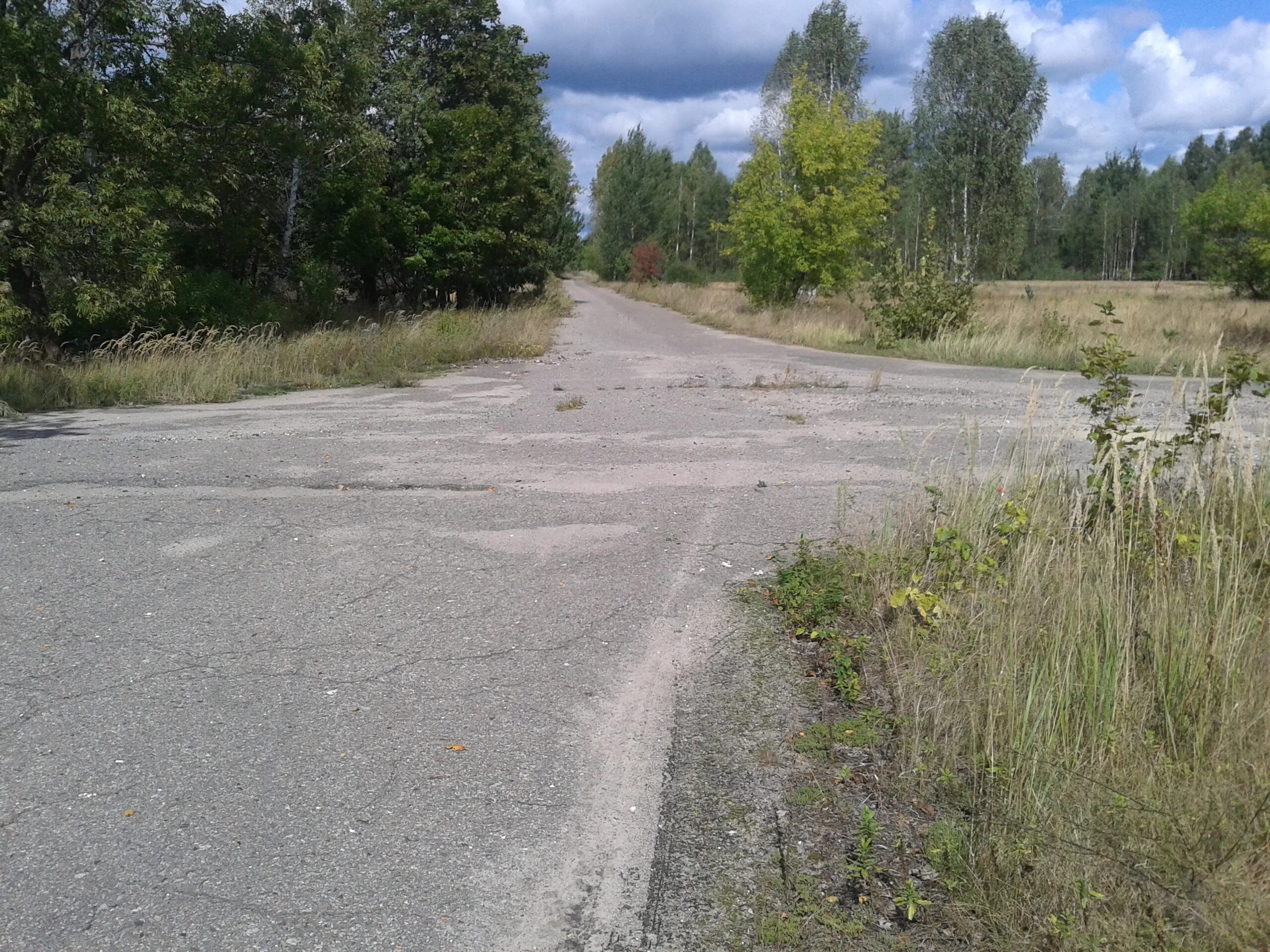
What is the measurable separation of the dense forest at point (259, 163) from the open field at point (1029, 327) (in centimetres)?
826

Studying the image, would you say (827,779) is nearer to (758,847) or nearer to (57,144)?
(758,847)

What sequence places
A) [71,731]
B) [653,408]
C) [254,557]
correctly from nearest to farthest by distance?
1. [71,731]
2. [254,557]
3. [653,408]

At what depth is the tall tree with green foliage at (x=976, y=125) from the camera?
147ft

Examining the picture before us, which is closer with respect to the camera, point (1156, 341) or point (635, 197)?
point (1156, 341)

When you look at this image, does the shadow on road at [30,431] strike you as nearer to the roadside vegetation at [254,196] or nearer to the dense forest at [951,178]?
the roadside vegetation at [254,196]

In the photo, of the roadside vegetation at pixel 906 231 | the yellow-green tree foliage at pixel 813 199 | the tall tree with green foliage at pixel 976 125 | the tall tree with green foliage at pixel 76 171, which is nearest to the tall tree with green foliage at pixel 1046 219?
the roadside vegetation at pixel 906 231

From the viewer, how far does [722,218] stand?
8162cm

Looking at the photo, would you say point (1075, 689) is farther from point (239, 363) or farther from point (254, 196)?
point (254, 196)

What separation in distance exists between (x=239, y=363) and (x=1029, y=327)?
56.8 feet

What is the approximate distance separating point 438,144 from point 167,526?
22485mm

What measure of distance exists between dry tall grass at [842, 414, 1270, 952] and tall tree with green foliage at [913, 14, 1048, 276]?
136 ft

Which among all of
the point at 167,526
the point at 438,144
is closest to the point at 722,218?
the point at 438,144

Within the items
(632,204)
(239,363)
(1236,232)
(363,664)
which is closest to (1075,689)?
(363,664)

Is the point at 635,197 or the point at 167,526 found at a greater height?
the point at 635,197
